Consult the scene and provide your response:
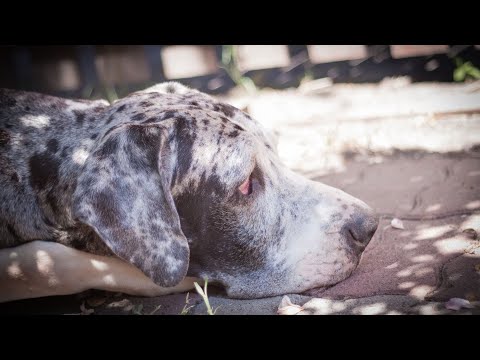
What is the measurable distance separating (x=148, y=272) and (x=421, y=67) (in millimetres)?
4827

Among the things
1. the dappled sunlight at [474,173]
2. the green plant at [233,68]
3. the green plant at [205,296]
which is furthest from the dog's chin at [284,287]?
the green plant at [233,68]

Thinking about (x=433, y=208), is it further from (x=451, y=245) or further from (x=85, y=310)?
(x=85, y=310)

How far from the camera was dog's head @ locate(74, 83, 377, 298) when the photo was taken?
78.5 inches

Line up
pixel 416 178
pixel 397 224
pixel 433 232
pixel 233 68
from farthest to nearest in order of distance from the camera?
pixel 233 68 < pixel 416 178 < pixel 397 224 < pixel 433 232

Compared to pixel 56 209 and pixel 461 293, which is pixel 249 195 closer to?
pixel 56 209

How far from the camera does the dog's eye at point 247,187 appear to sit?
2.20m

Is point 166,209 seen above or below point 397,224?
above

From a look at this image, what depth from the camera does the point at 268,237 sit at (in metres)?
2.27

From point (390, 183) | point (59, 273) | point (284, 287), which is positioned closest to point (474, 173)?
point (390, 183)

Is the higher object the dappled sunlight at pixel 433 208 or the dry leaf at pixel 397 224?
the dappled sunlight at pixel 433 208

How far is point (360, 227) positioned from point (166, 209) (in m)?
1.05

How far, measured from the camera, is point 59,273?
2.28 metres

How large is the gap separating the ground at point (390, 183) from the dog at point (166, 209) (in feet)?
0.46

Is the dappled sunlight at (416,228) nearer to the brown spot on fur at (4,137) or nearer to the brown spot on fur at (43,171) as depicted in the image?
the brown spot on fur at (43,171)
